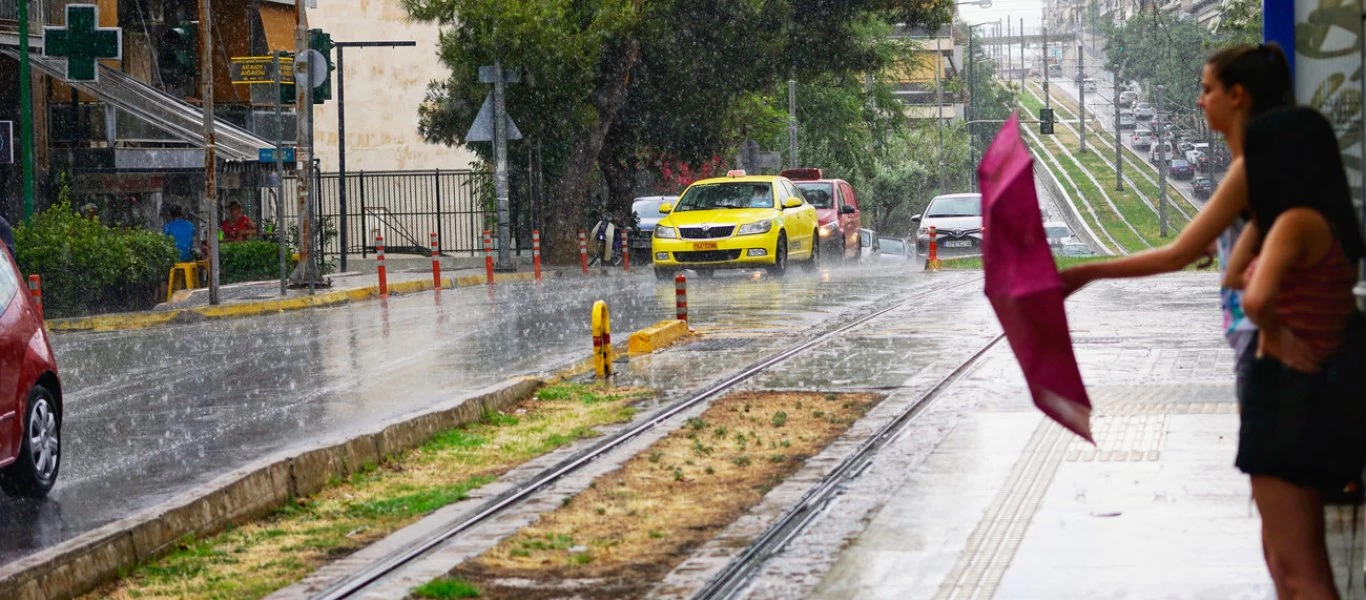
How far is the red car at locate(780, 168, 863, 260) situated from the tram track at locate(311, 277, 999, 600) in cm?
1677

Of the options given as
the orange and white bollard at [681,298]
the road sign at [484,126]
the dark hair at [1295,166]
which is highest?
the road sign at [484,126]

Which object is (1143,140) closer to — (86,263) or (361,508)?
(86,263)

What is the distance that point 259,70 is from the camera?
85.0ft

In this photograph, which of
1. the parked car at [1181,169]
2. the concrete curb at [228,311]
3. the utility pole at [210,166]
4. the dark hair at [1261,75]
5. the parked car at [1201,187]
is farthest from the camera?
the parked car at [1181,169]

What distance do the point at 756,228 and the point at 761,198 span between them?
3.88ft

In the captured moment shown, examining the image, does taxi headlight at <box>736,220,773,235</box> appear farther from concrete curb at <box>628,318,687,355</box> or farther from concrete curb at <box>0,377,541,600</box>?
concrete curb at <box>0,377,541,600</box>

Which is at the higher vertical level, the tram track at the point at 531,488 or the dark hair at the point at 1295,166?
the dark hair at the point at 1295,166

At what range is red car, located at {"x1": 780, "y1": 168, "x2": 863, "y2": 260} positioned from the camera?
33281mm

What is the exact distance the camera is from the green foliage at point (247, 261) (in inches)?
1140

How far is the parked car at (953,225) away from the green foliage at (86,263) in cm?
1612

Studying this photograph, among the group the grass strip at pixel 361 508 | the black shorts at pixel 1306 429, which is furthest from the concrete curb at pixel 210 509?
the black shorts at pixel 1306 429

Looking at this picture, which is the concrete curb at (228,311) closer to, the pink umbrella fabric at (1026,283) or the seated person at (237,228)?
the seated person at (237,228)

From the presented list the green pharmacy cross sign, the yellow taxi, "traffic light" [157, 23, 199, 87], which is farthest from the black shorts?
"traffic light" [157, 23, 199, 87]

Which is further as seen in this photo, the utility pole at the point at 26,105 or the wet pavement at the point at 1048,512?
the utility pole at the point at 26,105
